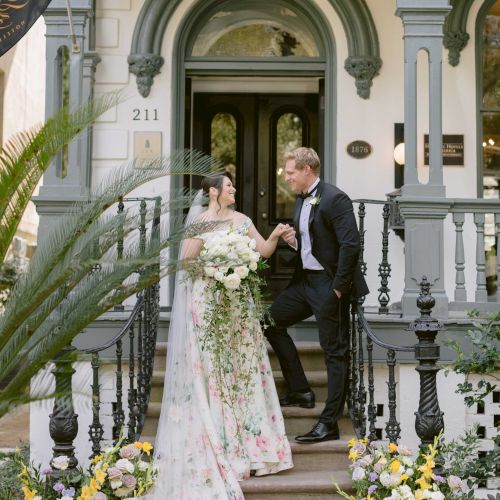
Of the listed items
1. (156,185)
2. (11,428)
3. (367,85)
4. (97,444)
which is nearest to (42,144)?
(97,444)

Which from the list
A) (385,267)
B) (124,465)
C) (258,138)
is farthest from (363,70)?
(124,465)

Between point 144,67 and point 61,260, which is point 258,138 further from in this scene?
point 61,260

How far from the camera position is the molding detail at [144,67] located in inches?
371

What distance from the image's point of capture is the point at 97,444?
249 inches

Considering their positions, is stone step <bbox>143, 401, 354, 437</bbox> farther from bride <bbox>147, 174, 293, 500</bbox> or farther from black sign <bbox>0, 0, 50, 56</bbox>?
black sign <bbox>0, 0, 50, 56</bbox>

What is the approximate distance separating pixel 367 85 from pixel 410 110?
141 centimetres

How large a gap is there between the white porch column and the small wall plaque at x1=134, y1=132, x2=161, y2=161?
2.77 metres

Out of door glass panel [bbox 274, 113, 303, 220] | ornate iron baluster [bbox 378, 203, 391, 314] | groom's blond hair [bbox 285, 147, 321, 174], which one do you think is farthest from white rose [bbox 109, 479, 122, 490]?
door glass panel [bbox 274, 113, 303, 220]

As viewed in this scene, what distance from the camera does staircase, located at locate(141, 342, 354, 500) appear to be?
6316 millimetres

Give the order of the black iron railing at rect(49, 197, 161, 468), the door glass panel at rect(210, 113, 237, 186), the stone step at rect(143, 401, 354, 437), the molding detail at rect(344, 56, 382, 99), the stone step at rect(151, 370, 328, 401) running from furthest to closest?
the door glass panel at rect(210, 113, 237, 186) < the molding detail at rect(344, 56, 382, 99) < the stone step at rect(151, 370, 328, 401) < the stone step at rect(143, 401, 354, 437) < the black iron railing at rect(49, 197, 161, 468)

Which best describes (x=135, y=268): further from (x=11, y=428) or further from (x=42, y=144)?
(x=11, y=428)

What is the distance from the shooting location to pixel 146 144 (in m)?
9.52

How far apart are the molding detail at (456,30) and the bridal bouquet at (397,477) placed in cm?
493

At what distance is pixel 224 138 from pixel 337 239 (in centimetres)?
411
